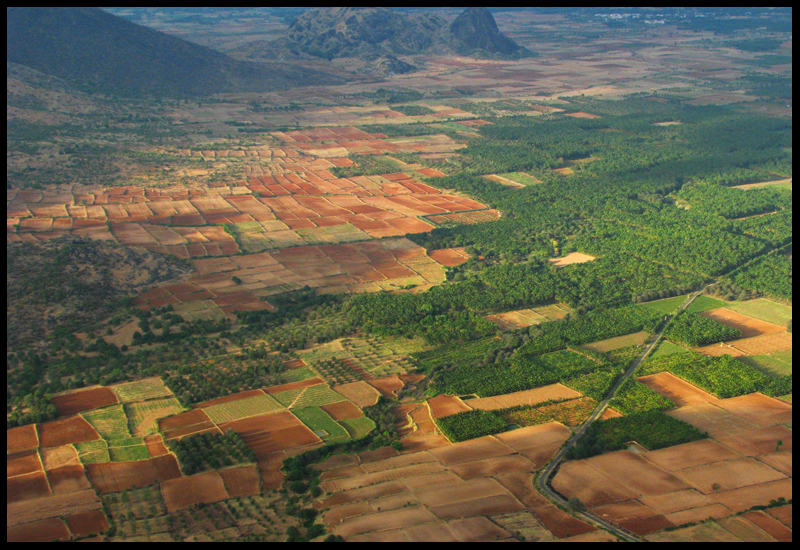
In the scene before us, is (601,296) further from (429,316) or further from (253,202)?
(253,202)

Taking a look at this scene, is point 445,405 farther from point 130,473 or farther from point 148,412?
point 130,473

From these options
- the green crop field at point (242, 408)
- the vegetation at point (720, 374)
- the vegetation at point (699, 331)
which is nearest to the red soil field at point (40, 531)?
the green crop field at point (242, 408)

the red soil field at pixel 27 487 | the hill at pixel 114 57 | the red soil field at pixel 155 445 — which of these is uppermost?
the hill at pixel 114 57

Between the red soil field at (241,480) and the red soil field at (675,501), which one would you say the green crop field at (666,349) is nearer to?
the red soil field at (675,501)

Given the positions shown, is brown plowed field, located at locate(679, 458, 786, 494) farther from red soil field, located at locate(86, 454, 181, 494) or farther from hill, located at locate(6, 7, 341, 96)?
hill, located at locate(6, 7, 341, 96)

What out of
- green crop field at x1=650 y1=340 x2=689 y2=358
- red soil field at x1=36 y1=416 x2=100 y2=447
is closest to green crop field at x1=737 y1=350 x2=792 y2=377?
green crop field at x1=650 y1=340 x2=689 y2=358
